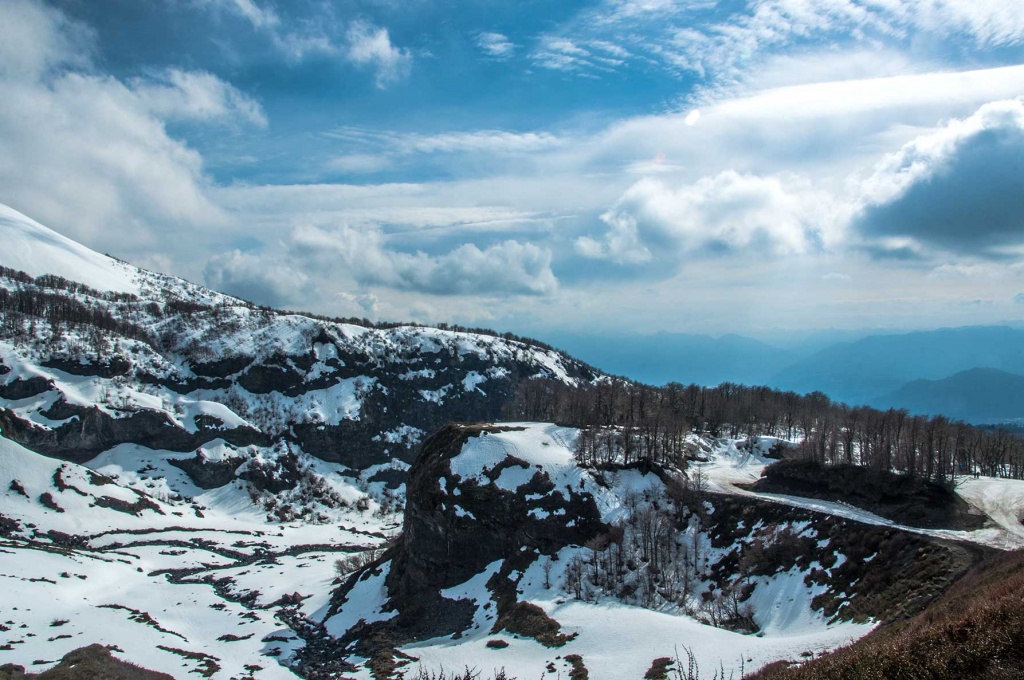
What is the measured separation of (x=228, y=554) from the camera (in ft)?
458

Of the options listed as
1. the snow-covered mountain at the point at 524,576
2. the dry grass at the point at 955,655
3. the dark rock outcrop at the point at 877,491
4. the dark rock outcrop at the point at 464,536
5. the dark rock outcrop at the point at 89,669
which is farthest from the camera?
the dark rock outcrop at the point at 464,536

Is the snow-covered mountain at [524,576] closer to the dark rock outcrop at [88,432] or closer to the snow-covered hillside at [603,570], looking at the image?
the snow-covered hillside at [603,570]

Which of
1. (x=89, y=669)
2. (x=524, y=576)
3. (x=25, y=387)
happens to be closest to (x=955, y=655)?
(x=524, y=576)

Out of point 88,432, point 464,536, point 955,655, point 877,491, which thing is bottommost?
point 88,432

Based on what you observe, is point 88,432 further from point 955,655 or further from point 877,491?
point 955,655

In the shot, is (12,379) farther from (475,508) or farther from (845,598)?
(845,598)

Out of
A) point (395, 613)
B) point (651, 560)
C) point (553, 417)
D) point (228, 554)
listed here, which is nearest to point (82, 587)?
point (228, 554)

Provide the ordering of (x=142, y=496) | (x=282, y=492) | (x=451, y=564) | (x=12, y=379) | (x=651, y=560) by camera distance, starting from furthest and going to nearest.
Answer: (x=282, y=492) < (x=12, y=379) < (x=142, y=496) < (x=451, y=564) < (x=651, y=560)

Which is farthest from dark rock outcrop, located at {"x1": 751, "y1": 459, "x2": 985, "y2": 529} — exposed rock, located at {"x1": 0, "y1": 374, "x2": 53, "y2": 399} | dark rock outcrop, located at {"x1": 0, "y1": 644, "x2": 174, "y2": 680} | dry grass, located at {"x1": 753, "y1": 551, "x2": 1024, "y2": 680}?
exposed rock, located at {"x1": 0, "y1": 374, "x2": 53, "y2": 399}

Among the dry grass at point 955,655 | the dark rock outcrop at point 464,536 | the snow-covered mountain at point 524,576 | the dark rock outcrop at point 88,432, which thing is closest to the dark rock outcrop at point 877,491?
the snow-covered mountain at point 524,576

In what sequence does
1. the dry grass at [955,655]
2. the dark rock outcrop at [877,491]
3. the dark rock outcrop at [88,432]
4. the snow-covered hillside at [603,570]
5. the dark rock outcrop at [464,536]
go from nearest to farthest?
the dry grass at [955,655] < the snow-covered hillside at [603,570] < the dark rock outcrop at [877,491] < the dark rock outcrop at [464,536] < the dark rock outcrop at [88,432]

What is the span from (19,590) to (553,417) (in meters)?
120

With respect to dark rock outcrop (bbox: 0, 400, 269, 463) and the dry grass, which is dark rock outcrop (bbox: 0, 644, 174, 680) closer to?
the dry grass

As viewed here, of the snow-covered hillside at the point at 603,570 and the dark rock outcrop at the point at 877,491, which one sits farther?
the dark rock outcrop at the point at 877,491
